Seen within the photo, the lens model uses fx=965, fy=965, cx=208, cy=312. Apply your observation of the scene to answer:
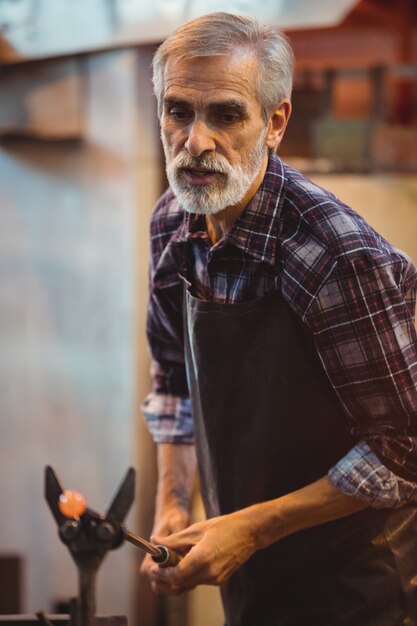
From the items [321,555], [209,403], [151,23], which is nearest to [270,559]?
[321,555]

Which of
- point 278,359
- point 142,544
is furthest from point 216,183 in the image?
point 142,544

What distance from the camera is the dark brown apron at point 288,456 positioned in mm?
1973

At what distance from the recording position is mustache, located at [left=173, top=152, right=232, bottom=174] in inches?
73.6

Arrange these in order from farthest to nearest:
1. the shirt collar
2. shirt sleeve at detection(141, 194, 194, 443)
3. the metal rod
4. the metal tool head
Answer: shirt sleeve at detection(141, 194, 194, 443) → the shirt collar → the metal rod → the metal tool head

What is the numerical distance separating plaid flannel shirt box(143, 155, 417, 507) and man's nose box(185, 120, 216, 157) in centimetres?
18

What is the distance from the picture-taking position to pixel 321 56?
5.12m

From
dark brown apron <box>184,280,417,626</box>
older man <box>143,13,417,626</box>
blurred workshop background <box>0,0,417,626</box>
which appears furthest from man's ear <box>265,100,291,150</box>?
blurred workshop background <box>0,0,417,626</box>

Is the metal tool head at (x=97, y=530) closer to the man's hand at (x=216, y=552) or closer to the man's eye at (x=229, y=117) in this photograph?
the man's hand at (x=216, y=552)

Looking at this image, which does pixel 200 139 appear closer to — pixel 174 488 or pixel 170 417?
pixel 170 417

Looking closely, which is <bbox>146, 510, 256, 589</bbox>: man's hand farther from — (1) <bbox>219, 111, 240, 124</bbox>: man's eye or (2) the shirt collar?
(1) <bbox>219, 111, 240, 124</bbox>: man's eye

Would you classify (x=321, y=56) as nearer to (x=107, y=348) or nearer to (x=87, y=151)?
(x=87, y=151)

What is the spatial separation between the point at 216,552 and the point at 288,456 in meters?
0.27

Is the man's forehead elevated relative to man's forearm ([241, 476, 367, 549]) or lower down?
elevated

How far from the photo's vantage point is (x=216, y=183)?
1.89 metres
